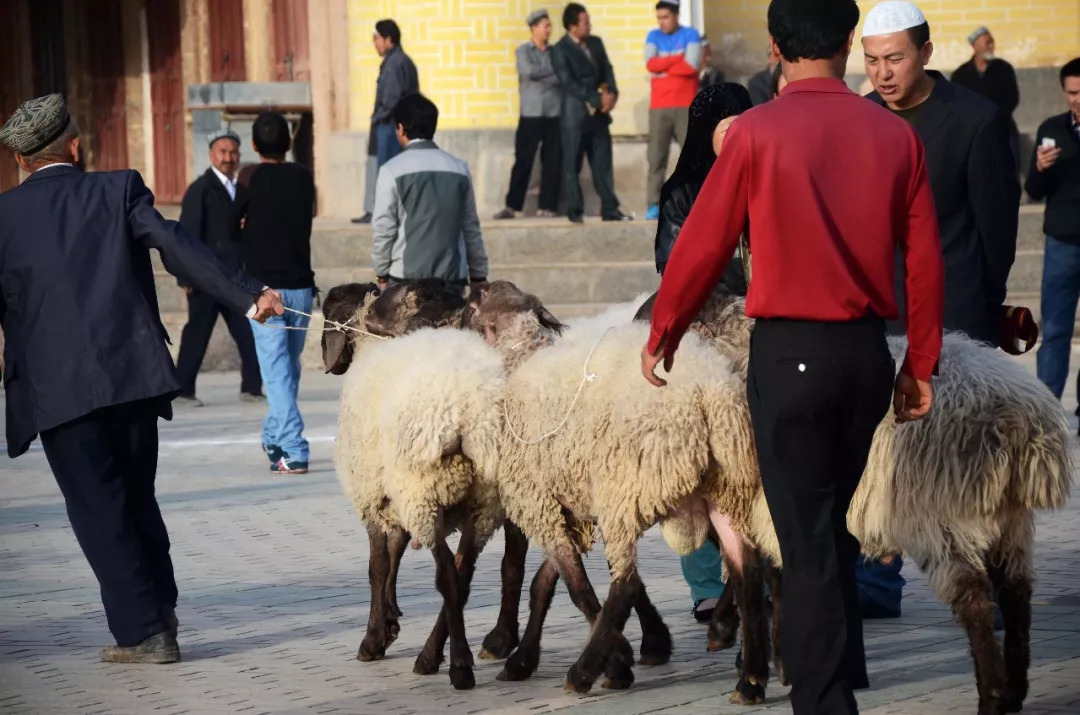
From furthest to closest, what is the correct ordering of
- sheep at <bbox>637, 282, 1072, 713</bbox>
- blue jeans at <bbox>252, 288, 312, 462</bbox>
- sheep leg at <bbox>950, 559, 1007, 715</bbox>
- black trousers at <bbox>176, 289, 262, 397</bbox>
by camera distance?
1. black trousers at <bbox>176, 289, 262, 397</bbox>
2. blue jeans at <bbox>252, 288, 312, 462</bbox>
3. sheep at <bbox>637, 282, 1072, 713</bbox>
4. sheep leg at <bbox>950, 559, 1007, 715</bbox>

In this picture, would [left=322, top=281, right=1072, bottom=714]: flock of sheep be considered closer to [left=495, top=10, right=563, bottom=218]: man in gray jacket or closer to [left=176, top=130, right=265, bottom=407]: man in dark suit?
[left=176, top=130, right=265, bottom=407]: man in dark suit

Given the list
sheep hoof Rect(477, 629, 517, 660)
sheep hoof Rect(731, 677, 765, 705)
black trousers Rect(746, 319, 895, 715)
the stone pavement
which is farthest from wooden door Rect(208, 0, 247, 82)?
black trousers Rect(746, 319, 895, 715)

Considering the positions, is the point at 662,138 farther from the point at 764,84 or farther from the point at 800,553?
the point at 800,553

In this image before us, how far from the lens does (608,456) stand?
21.0 feet

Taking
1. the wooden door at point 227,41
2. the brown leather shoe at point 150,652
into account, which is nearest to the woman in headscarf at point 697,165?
the brown leather shoe at point 150,652

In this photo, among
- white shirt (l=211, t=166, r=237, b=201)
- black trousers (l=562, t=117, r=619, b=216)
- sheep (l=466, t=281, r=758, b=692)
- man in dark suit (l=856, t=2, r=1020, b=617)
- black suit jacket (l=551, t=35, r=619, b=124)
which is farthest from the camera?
black trousers (l=562, t=117, r=619, b=216)

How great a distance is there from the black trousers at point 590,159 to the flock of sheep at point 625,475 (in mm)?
12128

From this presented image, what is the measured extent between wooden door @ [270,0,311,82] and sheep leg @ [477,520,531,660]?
Answer: 17.3 m

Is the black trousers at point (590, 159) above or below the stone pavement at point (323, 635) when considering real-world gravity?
above

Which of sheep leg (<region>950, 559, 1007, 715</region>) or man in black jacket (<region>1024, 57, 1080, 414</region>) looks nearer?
sheep leg (<region>950, 559, 1007, 715</region>)

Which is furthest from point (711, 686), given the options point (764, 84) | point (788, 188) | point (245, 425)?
point (764, 84)

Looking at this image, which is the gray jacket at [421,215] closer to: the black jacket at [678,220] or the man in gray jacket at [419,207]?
the man in gray jacket at [419,207]

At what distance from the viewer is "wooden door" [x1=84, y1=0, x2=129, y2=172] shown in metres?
27.5

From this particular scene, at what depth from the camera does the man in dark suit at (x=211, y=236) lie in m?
14.7
